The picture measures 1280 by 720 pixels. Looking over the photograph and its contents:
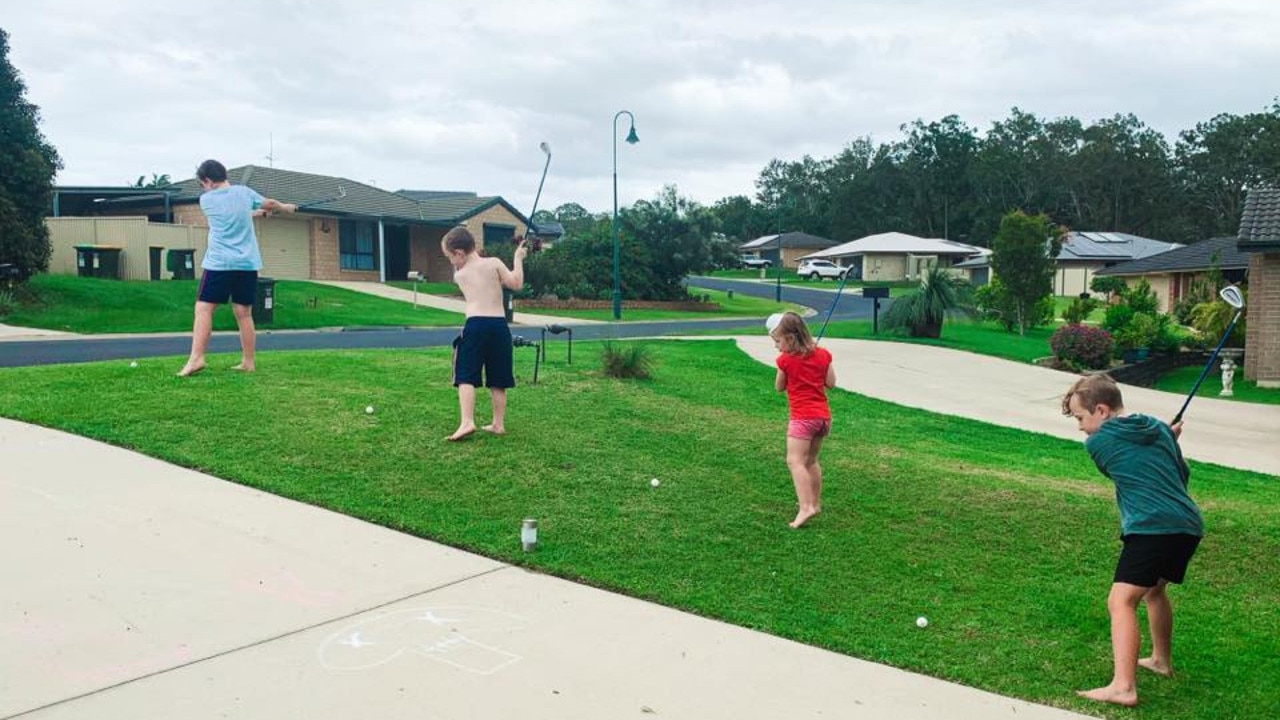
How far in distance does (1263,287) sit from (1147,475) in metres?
15.9

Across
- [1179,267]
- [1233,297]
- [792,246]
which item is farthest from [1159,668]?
[792,246]

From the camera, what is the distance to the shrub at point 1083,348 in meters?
19.3

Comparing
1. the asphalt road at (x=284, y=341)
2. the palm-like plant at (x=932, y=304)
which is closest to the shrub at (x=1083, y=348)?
the palm-like plant at (x=932, y=304)

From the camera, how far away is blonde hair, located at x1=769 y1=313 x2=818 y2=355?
A: 5922 millimetres

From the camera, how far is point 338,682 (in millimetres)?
3654

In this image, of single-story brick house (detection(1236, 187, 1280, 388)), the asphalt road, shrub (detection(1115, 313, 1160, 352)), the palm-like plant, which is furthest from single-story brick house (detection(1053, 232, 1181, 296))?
single-story brick house (detection(1236, 187, 1280, 388))

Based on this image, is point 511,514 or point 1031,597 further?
point 511,514

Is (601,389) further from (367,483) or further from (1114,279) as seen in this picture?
(1114,279)

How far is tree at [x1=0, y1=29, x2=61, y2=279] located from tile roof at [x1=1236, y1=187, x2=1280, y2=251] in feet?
72.0

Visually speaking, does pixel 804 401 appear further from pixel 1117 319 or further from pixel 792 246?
pixel 792 246

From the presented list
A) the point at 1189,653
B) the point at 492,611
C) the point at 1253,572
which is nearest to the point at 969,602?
the point at 1189,653

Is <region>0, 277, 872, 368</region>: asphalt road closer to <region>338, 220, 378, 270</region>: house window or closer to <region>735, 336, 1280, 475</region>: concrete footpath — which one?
<region>735, 336, 1280, 475</region>: concrete footpath

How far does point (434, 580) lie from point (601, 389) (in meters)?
5.12

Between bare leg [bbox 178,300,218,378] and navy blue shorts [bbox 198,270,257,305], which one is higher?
navy blue shorts [bbox 198,270,257,305]
